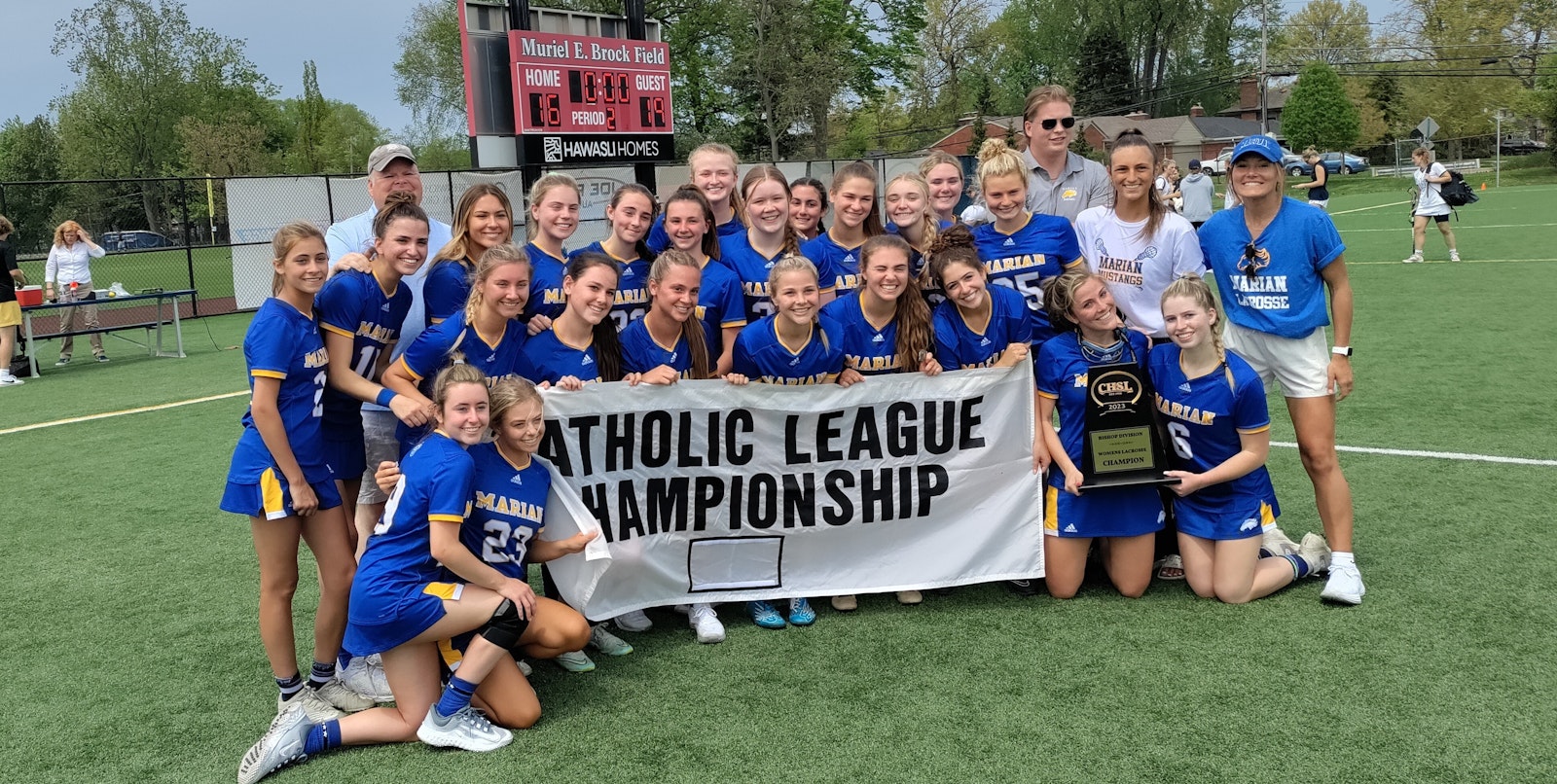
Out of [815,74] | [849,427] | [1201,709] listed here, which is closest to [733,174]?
[849,427]

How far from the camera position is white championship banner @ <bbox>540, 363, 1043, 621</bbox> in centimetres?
455

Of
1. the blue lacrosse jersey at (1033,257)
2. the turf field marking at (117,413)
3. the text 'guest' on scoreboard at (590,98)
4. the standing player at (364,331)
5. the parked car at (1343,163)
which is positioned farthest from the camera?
the parked car at (1343,163)

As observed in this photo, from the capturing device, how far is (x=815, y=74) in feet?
139

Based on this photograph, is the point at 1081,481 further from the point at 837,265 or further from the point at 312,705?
the point at 312,705

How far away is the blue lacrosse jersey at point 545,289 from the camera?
454 cm

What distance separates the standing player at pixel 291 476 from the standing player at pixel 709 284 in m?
1.56

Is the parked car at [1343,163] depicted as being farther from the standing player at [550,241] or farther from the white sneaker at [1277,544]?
the standing player at [550,241]

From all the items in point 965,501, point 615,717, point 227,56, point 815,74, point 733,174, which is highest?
point 227,56

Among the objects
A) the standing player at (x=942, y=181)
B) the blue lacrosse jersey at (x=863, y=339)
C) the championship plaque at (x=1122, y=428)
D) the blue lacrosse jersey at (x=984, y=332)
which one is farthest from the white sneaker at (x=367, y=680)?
the standing player at (x=942, y=181)

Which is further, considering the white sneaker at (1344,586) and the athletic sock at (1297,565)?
the athletic sock at (1297,565)

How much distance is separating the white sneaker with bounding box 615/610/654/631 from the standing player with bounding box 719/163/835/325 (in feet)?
4.56

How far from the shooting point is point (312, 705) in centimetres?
384

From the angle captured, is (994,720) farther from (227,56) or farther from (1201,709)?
(227,56)

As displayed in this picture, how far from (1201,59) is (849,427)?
8349 centimetres
